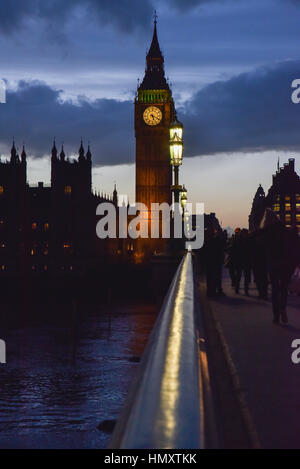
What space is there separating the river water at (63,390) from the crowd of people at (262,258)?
3100mm

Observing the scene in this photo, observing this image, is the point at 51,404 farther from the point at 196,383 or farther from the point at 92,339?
the point at 92,339

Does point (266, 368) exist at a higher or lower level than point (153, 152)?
lower

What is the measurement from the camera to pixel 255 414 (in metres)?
4.68

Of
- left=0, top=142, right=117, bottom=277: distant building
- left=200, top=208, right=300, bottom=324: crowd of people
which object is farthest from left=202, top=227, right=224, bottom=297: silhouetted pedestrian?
left=0, top=142, right=117, bottom=277: distant building

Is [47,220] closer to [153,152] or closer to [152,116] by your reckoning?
[153,152]

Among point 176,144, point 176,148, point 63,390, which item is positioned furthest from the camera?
point 176,144

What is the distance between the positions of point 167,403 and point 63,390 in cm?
1103

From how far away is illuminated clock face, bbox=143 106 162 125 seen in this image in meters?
124

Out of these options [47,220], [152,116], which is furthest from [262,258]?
[152,116]

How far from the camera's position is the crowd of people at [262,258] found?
10812mm

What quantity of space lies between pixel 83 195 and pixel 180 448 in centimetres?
10861

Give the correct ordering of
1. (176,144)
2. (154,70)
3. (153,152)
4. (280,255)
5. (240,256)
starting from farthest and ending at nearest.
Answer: (154,70)
(153,152)
(176,144)
(240,256)
(280,255)

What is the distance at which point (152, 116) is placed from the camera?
125 metres

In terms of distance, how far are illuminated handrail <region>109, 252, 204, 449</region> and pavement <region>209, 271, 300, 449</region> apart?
137 centimetres
